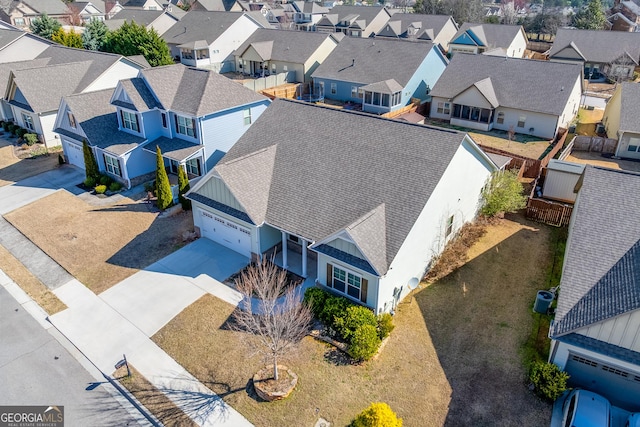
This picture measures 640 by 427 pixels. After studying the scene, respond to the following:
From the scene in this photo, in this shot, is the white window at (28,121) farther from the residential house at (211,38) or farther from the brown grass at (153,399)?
the brown grass at (153,399)

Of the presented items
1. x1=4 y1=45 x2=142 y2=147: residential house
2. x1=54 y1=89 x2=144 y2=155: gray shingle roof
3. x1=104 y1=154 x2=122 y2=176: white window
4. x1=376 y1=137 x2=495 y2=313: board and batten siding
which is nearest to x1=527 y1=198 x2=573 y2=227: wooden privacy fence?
x1=376 y1=137 x2=495 y2=313: board and batten siding

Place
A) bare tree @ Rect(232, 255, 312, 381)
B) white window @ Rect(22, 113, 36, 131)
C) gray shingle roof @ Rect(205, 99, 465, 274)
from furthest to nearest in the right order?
white window @ Rect(22, 113, 36, 131), gray shingle roof @ Rect(205, 99, 465, 274), bare tree @ Rect(232, 255, 312, 381)

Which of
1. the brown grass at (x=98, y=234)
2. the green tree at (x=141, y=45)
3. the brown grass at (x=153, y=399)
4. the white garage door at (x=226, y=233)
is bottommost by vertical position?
the brown grass at (x=153, y=399)

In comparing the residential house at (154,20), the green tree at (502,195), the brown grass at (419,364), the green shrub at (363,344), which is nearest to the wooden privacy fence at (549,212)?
the green tree at (502,195)

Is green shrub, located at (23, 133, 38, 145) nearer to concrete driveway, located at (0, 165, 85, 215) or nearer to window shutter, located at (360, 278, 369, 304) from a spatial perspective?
concrete driveway, located at (0, 165, 85, 215)

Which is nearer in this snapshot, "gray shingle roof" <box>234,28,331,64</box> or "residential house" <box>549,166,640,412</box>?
"residential house" <box>549,166,640,412</box>

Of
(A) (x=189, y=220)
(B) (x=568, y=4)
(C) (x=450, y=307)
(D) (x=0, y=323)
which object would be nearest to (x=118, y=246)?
(A) (x=189, y=220)
